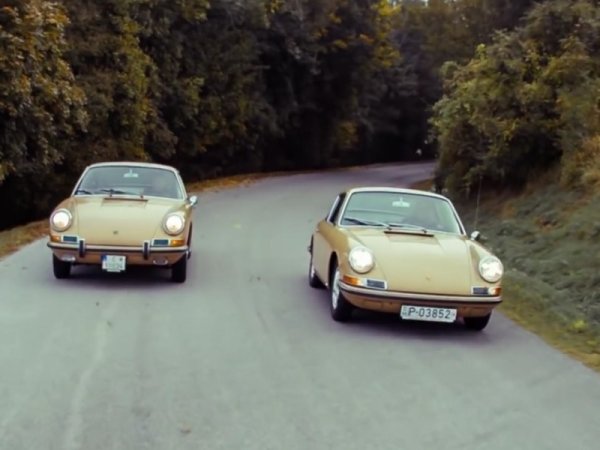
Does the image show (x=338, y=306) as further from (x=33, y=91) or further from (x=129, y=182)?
(x=33, y=91)

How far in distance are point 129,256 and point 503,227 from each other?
793 cm

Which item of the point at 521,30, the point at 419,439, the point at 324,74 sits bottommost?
the point at 324,74

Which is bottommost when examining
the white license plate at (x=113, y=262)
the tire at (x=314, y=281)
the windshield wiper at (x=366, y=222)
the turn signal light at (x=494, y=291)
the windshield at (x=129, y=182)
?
the tire at (x=314, y=281)

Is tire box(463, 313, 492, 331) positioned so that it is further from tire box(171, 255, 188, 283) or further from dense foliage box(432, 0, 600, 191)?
dense foliage box(432, 0, 600, 191)

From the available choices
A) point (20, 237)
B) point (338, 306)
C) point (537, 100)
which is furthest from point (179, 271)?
point (537, 100)

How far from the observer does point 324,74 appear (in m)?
44.6

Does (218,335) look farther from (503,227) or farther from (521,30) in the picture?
(521,30)

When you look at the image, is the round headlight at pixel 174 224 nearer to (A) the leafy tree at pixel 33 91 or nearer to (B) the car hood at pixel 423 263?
(B) the car hood at pixel 423 263

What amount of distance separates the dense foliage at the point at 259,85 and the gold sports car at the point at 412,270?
23.3ft

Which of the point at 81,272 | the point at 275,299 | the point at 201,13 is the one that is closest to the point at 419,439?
the point at 275,299

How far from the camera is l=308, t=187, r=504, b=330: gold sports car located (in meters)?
8.57

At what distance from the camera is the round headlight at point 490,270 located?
28.8ft

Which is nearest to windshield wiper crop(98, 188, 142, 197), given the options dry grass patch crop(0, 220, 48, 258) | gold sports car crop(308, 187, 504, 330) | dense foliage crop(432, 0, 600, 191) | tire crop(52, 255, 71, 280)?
tire crop(52, 255, 71, 280)

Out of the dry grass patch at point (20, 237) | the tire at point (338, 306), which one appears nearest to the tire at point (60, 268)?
the dry grass patch at point (20, 237)
